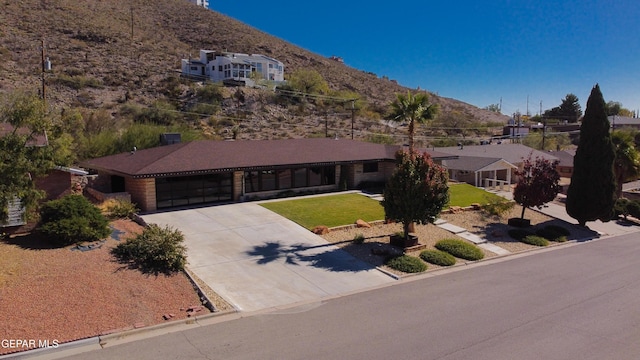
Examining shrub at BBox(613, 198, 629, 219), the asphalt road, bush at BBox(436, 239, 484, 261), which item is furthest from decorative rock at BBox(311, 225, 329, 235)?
shrub at BBox(613, 198, 629, 219)

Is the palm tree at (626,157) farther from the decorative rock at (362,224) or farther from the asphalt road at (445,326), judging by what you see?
the decorative rock at (362,224)

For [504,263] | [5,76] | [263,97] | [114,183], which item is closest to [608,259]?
[504,263]

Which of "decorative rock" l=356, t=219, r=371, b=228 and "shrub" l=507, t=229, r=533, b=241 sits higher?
"decorative rock" l=356, t=219, r=371, b=228

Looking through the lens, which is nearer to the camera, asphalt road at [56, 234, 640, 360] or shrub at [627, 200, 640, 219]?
asphalt road at [56, 234, 640, 360]

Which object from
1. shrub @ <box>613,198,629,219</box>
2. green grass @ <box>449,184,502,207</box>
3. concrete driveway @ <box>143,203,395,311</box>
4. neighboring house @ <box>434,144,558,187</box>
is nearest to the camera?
concrete driveway @ <box>143,203,395,311</box>

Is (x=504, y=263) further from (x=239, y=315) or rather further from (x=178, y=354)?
(x=178, y=354)

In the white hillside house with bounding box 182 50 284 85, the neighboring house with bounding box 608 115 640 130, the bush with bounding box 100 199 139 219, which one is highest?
the white hillside house with bounding box 182 50 284 85

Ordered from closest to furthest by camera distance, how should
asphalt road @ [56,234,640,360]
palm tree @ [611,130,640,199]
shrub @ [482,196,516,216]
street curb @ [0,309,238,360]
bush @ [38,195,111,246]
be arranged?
street curb @ [0,309,238,360]
asphalt road @ [56,234,640,360]
bush @ [38,195,111,246]
shrub @ [482,196,516,216]
palm tree @ [611,130,640,199]

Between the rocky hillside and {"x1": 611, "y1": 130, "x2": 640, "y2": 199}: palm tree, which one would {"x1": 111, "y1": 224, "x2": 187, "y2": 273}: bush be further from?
the rocky hillside
